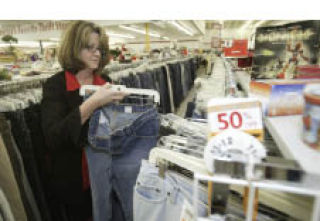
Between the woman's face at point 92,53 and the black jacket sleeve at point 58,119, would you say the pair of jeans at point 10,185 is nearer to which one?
the black jacket sleeve at point 58,119

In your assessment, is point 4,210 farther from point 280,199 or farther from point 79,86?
point 280,199

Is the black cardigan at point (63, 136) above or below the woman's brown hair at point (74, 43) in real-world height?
below

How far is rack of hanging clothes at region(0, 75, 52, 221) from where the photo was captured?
107 cm

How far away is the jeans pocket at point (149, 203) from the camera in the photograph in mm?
691

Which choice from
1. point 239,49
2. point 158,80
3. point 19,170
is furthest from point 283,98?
point 158,80

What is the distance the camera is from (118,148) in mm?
1204

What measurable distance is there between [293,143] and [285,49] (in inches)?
28.1

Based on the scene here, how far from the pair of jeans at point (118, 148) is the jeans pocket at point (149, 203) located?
1.55ft

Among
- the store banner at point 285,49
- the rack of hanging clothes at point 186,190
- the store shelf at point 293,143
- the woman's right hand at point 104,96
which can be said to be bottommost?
the rack of hanging clothes at point 186,190

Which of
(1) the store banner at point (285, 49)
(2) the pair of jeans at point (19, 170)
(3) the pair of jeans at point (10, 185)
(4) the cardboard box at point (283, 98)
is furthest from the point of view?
(2) the pair of jeans at point (19, 170)

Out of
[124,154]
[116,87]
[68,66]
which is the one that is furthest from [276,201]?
[68,66]

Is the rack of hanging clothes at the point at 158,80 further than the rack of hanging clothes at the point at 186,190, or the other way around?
the rack of hanging clothes at the point at 158,80

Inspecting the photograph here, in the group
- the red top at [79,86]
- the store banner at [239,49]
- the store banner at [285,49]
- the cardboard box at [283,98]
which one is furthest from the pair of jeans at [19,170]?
the store banner at [239,49]
